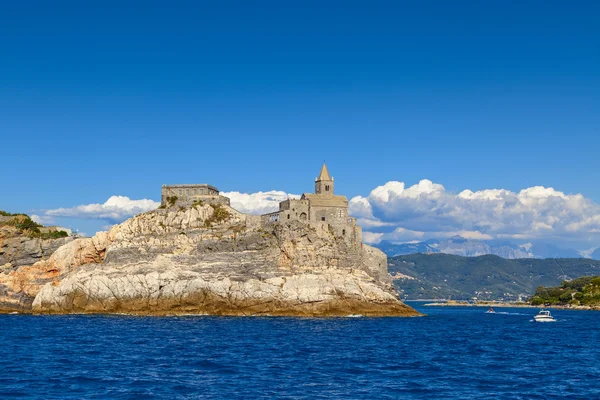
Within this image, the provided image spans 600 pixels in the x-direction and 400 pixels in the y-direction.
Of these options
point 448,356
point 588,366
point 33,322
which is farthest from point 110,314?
point 588,366

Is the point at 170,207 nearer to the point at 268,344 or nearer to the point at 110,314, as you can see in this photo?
the point at 110,314

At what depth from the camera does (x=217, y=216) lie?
134 m

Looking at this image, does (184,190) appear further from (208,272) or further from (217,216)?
(208,272)

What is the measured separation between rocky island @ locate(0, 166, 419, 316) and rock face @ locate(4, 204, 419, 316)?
7.1 inches

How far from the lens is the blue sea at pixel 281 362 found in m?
46.5

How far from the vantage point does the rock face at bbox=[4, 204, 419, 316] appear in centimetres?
11669

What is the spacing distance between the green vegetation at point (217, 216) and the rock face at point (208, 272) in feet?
1.04

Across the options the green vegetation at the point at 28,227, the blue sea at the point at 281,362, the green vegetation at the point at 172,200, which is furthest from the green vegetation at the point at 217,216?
the blue sea at the point at 281,362

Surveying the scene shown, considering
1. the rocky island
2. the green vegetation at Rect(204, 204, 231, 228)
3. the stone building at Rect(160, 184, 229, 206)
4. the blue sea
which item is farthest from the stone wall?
the blue sea

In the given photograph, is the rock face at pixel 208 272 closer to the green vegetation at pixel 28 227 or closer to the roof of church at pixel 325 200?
the roof of church at pixel 325 200

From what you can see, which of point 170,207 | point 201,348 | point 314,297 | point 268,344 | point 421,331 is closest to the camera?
point 201,348

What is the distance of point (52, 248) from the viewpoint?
135500 mm

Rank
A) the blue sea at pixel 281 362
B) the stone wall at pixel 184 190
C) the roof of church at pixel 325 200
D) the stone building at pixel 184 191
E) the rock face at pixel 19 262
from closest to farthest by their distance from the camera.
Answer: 1. the blue sea at pixel 281 362
2. the rock face at pixel 19 262
3. the roof of church at pixel 325 200
4. the stone building at pixel 184 191
5. the stone wall at pixel 184 190

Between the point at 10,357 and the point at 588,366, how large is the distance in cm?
5300
